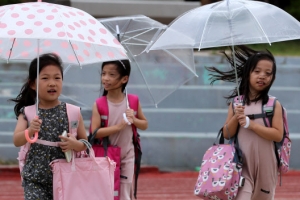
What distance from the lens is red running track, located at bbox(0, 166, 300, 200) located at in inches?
379

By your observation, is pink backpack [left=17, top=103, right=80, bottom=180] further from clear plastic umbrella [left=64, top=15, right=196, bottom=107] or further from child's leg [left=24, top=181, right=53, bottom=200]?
clear plastic umbrella [left=64, top=15, right=196, bottom=107]

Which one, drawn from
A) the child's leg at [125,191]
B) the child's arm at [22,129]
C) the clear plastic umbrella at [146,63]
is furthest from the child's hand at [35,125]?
the clear plastic umbrella at [146,63]

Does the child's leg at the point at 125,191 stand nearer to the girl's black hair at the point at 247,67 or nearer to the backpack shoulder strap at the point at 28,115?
the girl's black hair at the point at 247,67

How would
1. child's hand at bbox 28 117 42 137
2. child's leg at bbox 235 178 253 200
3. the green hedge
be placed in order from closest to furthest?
child's hand at bbox 28 117 42 137, child's leg at bbox 235 178 253 200, the green hedge

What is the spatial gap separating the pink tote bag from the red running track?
4.16 metres

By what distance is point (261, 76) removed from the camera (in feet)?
20.1

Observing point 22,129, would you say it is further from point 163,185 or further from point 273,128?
point 163,185

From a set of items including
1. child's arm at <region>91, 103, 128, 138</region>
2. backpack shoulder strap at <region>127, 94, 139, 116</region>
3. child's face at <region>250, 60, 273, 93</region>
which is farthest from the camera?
backpack shoulder strap at <region>127, 94, 139, 116</region>

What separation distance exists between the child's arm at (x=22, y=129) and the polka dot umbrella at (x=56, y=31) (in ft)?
1.66

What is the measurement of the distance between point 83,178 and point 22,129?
0.54 meters

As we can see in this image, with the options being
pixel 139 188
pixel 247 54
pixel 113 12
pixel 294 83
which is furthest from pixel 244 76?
pixel 113 12

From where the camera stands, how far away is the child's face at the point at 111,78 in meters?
6.68

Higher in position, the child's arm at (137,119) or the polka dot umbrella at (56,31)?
the polka dot umbrella at (56,31)

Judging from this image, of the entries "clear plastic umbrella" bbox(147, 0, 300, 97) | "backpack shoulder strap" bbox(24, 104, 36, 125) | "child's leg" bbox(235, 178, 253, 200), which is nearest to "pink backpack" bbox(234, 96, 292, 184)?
"child's leg" bbox(235, 178, 253, 200)
